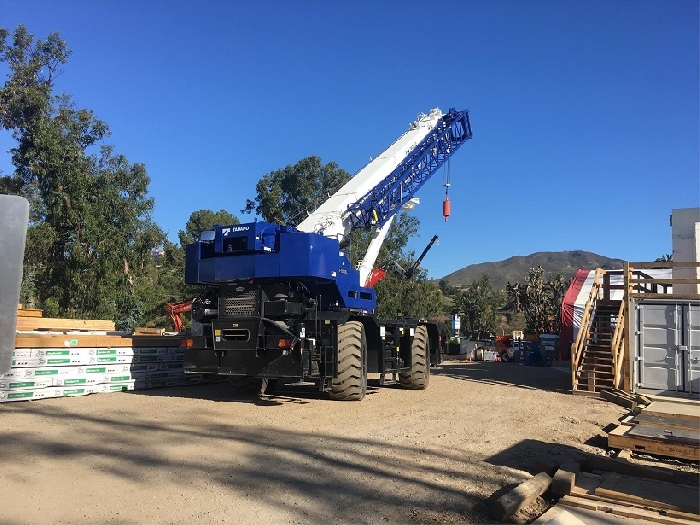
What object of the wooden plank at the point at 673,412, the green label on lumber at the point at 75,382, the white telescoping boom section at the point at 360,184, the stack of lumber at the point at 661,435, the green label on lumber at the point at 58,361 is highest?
the white telescoping boom section at the point at 360,184

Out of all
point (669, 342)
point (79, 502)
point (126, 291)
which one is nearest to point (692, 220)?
point (669, 342)

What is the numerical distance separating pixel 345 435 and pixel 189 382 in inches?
296

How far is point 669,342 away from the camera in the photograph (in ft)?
45.9

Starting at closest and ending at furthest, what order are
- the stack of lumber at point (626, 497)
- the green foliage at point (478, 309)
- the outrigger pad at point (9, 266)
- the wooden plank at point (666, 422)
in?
the outrigger pad at point (9, 266), the stack of lumber at point (626, 497), the wooden plank at point (666, 422), the green foliage at point (478, 309)

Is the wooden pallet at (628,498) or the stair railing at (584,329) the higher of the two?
the stair railing at (584,329)

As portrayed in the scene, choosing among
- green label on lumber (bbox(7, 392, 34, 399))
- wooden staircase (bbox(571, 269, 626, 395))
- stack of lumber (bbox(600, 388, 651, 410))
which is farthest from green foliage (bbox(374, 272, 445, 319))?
green label on lumber (bbox(7, 392, 34, 399))

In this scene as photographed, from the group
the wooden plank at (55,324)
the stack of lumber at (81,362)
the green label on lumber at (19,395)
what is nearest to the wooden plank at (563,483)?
the stack of lumber at (81,362)

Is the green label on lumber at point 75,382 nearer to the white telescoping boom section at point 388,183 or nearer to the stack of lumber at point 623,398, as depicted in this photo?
the white telescoping boom section at point 388,183

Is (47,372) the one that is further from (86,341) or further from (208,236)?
(208,236)

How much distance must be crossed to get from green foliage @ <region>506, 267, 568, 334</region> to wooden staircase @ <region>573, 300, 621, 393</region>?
3461 centimetres

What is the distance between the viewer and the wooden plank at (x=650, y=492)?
514 centimetres

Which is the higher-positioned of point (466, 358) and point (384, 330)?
point (384, 330)

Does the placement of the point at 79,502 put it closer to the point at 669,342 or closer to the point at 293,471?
the point at 293,471

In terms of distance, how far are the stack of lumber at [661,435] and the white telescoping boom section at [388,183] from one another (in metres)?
8.95
